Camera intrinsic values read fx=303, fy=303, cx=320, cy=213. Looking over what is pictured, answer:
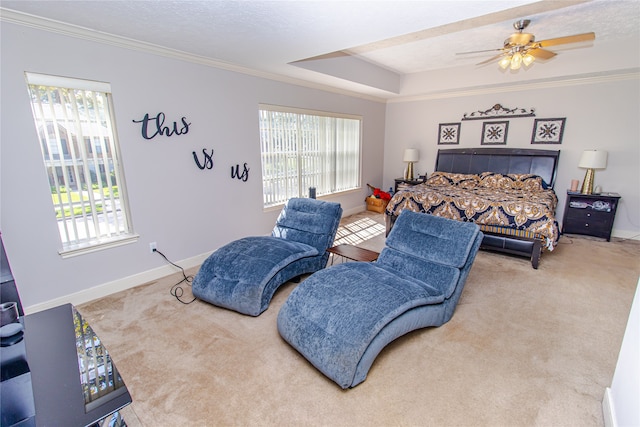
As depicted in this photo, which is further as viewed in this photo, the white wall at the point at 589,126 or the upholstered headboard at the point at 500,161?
the upholstered headboard at the point at 500,161

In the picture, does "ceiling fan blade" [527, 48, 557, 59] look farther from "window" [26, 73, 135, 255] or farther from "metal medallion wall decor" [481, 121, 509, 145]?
"window" [26, 73, 135, 255]

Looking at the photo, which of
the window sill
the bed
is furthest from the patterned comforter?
the window sill

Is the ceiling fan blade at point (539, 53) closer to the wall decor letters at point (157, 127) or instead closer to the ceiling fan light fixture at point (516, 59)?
the ceiling fan light fixture at point (516, 59)

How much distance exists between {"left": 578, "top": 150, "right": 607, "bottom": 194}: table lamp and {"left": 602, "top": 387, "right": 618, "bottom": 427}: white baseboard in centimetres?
391

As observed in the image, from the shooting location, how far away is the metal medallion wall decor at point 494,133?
5492mm

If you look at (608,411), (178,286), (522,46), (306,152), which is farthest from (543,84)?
(178,286)

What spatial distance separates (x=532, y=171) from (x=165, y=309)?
583cm

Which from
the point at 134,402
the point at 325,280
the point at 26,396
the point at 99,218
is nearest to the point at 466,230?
the point at 325,280

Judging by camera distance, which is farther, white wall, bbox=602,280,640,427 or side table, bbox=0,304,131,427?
white wall, bbox=602,280,640,427

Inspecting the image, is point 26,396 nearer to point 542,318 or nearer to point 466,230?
point 466,230

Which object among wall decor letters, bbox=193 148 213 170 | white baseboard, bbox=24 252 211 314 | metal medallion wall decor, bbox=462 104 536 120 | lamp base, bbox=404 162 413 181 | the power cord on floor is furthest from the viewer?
lamp base, bbox=404 162 413 181

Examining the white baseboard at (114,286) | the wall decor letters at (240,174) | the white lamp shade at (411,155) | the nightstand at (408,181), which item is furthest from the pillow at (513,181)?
the white baseboard at (114,286)

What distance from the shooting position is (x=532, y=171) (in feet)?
17.0

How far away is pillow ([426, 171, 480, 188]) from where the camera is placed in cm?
540
